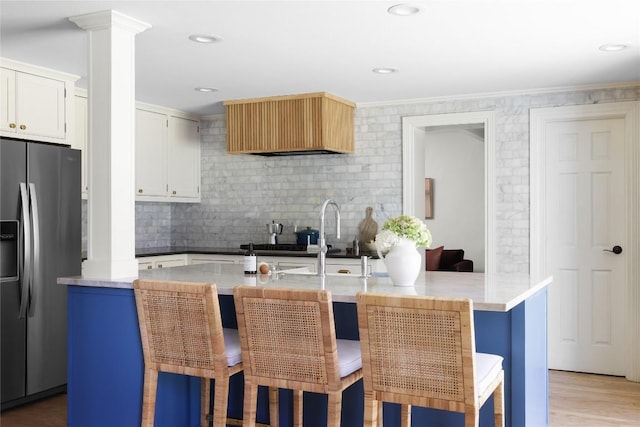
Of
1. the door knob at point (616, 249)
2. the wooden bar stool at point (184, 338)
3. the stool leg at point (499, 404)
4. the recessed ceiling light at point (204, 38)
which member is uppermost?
the recessed ceiling light at point (204, 38)

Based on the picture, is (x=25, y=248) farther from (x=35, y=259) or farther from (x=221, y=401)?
(x=221, y=401)

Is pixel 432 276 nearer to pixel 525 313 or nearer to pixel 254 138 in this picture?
pixel 525 313

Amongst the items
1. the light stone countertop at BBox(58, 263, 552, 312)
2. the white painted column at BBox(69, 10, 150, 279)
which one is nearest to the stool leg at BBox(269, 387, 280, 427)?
the light stone countertop at BBox(58, 263, 552, 312)

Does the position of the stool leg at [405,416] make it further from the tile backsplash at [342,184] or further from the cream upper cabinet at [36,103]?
the cream upper cabinet at [36,103]

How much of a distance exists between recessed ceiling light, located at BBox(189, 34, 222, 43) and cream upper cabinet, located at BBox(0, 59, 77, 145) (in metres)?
1.46

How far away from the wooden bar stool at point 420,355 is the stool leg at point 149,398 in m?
1.09

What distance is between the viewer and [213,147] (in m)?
6.75

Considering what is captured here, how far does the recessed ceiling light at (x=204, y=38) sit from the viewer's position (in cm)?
380

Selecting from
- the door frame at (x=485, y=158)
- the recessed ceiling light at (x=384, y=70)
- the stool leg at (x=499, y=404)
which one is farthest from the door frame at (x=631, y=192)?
the stool leg at (x=499, y=404)

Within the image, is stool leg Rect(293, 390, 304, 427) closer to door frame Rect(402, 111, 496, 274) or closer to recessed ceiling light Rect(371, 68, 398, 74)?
recessed ceiling light Rect(371, 68, 398, 74)

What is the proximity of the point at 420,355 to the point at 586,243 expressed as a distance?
3487 millimetres

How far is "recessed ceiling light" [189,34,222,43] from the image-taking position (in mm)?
3803

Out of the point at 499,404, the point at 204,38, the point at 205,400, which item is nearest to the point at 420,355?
the point at 499,404

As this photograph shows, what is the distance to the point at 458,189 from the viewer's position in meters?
8.98
